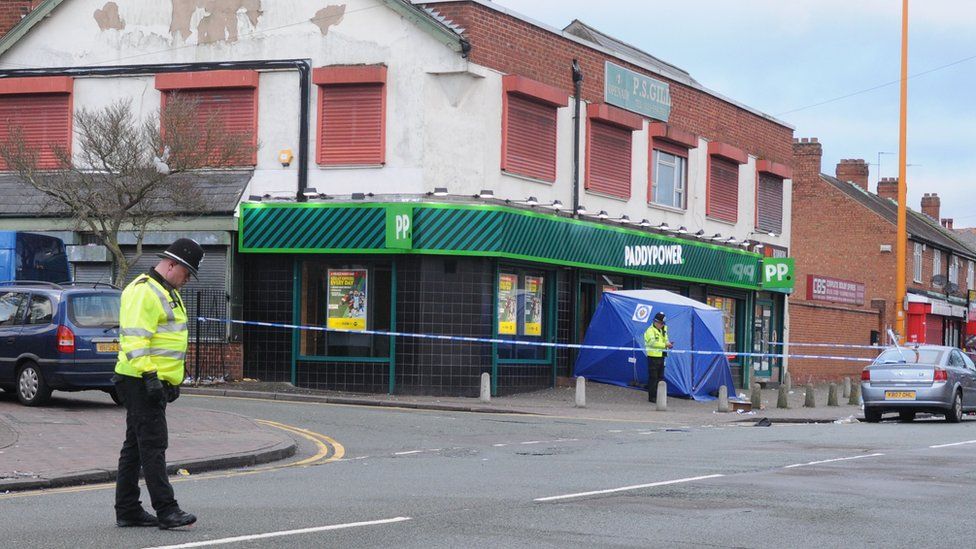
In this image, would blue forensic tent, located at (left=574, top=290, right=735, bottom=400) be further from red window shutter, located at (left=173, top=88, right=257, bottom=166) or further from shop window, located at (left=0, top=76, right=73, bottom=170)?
shop window, located at (left=0, top=76, right=73, bottom=170)

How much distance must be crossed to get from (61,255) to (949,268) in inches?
1596

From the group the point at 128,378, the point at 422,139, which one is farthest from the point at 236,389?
the point at 128,378

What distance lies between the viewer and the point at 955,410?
23.4 meters

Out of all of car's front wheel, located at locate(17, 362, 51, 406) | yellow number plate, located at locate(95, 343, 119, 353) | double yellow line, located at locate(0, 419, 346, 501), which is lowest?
double yellow line, located at locate(0, 419, 346, 501)

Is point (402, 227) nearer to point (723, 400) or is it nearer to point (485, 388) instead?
point (485, 388)

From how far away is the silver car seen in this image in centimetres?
2303

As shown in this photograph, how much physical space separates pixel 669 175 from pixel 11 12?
15970 mm

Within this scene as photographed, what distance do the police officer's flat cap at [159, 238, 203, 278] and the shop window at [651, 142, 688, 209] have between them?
75.1 ft

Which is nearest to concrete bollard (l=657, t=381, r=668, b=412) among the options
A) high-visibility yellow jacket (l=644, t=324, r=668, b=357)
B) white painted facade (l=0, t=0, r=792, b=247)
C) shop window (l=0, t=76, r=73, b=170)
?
high-visibility yellow jacket (l=644, t=324, r=668, b=357)

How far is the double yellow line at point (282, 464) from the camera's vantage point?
11.2 meters

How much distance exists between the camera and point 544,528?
8.90 m

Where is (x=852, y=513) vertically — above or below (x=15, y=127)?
below

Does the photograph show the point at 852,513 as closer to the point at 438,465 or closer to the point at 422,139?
the point at 438,465

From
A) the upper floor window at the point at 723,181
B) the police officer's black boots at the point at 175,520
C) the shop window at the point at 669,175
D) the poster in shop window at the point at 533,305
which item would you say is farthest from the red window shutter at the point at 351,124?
the police officer's black boots at the point at 175,520
